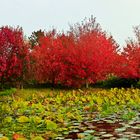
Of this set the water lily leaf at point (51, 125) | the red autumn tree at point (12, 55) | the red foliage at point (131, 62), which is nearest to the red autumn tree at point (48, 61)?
the red autumn tree at point (12, 55)

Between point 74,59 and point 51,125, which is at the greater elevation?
point 74,59

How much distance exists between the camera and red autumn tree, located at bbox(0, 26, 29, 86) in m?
28.4

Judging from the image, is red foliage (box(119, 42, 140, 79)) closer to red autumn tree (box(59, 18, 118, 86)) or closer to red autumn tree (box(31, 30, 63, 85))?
red autumn tree (box(59, 18, 118, 86))

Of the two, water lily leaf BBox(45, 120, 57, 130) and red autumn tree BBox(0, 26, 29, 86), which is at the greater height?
red autumn tree BBox(0, 26, 29, 86)

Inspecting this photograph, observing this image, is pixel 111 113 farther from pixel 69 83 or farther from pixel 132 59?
pixel 132 59

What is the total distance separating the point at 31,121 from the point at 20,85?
19870mm

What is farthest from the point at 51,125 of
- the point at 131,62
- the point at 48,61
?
the point at 131,62

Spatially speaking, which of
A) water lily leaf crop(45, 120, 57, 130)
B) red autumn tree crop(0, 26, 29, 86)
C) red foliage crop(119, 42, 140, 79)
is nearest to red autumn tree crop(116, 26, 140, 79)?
red foliage crop(119, 42, 140, 79)

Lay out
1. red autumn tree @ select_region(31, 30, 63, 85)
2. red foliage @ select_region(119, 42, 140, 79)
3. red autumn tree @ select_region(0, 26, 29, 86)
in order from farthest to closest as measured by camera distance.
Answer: red foliage @ select_region(119, 42, 140, 79) < red autumn tree @ select_region(31, 30, 63, 85) < red autumn tree @ select_region(0, 26, 29, 86)

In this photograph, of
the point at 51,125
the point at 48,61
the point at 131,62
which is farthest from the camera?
the point at 131,62

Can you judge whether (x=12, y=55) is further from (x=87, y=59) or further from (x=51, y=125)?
(x=51, y=125)

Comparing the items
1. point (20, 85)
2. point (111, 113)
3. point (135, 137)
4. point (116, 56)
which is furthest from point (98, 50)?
point (135, 137)

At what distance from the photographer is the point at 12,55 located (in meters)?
28.8

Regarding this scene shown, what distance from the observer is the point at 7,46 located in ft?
96.2
